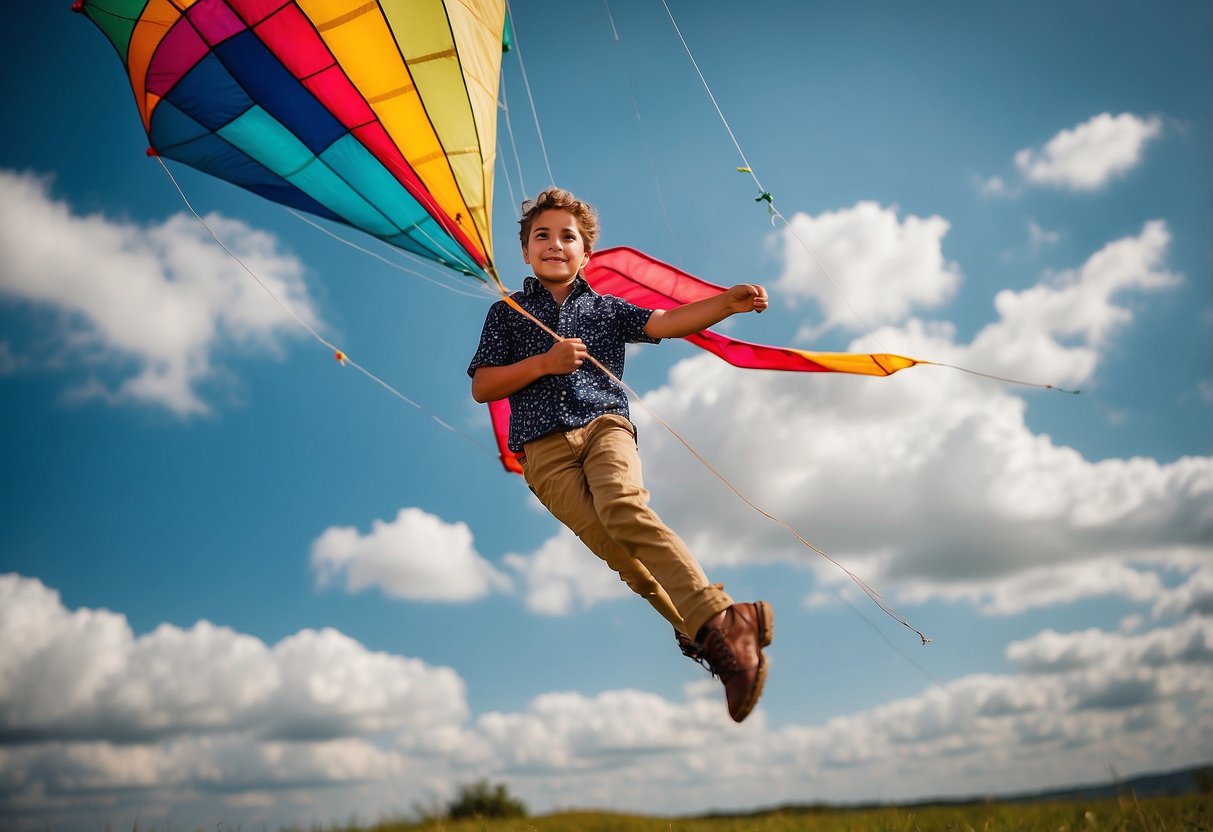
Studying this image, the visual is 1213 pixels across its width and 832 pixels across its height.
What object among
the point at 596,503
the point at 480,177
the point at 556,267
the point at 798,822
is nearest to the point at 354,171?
the point at 480,177

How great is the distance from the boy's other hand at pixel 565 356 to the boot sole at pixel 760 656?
130 cm

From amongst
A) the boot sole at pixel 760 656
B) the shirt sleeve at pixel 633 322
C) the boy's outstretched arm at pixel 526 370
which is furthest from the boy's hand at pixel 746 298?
the boot sole at pixel 760 656

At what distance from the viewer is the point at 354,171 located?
19.1 feet

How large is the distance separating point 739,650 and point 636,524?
→ 2.23ft

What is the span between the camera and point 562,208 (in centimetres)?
443

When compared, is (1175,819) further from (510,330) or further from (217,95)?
(217,95)

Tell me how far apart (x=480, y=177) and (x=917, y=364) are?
2.90 metres

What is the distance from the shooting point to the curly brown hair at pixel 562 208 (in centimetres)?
445

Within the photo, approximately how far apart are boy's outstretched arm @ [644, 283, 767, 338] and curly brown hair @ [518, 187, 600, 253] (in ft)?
2.12

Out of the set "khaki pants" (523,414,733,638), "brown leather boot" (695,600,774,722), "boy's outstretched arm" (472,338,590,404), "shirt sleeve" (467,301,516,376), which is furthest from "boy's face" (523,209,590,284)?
"brown leather boot" (695,600,774,722)

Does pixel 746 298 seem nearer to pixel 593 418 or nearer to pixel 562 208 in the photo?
pixel 593 418

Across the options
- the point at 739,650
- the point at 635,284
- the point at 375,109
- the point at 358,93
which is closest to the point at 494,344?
the point at 739,650

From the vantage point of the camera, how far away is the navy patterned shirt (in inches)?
159

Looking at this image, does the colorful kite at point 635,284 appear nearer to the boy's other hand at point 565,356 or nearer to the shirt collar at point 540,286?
the shirt collar at point 540,286
